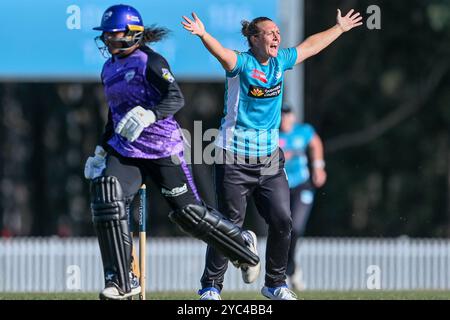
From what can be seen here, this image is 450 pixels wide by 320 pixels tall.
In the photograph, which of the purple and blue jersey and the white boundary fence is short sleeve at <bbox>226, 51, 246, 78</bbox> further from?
the white boundary fence

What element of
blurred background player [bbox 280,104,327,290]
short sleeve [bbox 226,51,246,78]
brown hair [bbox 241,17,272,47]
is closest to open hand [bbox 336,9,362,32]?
brown hair [bbox 241,17,272,47]

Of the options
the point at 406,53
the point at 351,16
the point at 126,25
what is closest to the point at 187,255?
the point at 351,16

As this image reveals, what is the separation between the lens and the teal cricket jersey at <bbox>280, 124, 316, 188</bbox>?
1467 cm

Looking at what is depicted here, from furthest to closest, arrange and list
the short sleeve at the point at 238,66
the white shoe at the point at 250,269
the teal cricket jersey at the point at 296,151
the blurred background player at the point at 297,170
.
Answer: the teal cricket jersey at the point at 296,151 → the blurred background player at the point at 297,170 → the white shoe at the point at 250,269 → the short sleeve at the point at 238,66

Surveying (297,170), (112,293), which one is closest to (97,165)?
(112,293)

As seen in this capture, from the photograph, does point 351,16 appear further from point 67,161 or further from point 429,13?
point 67,161

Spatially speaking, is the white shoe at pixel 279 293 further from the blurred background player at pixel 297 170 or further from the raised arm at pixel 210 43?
the blurred background player at pixel 297 170

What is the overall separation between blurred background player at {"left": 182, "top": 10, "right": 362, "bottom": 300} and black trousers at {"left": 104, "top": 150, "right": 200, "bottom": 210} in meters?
0.50

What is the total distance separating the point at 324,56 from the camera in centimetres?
3088

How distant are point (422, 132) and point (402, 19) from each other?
9.27 ft

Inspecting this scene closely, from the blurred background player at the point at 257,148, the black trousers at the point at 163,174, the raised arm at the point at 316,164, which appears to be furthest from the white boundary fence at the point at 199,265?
the black trousers at the point at 163,174

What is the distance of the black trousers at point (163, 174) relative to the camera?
9438 mm

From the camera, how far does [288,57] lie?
10148 mm

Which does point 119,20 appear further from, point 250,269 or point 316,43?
point 250,269
